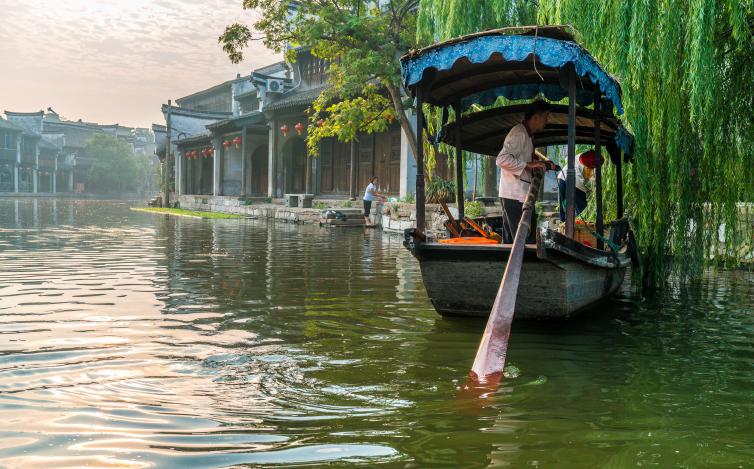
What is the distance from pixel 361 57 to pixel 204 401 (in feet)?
50.2

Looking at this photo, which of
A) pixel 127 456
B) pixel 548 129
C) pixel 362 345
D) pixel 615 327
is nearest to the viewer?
pixel 127 456

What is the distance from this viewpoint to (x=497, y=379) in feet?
14.4

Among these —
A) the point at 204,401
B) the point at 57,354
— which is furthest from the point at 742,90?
the point at 57,354

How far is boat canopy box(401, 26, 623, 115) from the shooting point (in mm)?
5703

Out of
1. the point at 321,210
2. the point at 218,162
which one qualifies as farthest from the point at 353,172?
the point at 218,162

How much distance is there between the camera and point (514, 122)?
7.83m

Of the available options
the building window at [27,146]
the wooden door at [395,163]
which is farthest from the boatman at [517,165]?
the building window at [27,146]

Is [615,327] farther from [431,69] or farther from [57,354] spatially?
[57,354]

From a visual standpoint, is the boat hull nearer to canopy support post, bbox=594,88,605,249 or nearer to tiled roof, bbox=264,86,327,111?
canopy support post, bbox=594,88,605,249

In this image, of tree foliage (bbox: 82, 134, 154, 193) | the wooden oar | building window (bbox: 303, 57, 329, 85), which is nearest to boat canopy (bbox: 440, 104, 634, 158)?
the wooden oar

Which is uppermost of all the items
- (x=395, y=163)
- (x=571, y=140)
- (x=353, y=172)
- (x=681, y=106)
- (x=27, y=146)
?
(x=27, y=146)

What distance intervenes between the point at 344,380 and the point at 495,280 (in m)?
2.22

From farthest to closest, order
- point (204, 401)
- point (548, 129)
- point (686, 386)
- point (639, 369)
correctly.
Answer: point (548, 129), point (639, 369), point (686, 386), point (204, 401)

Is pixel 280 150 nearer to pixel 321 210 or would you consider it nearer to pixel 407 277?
pixel 321 210
